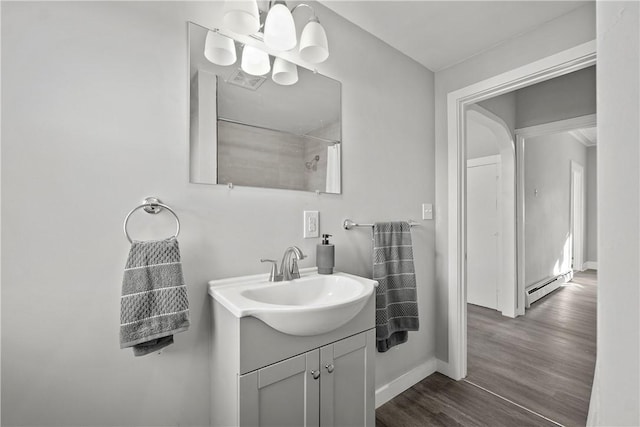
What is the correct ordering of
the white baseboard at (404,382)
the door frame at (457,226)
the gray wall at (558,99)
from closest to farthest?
the white baseboard at (404,382) < the door frame at (457,226) < the gray wall at (558,99)

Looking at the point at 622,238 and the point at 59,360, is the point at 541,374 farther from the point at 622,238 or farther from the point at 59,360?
the point at 59,360

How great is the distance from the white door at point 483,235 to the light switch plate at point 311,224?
111 inches

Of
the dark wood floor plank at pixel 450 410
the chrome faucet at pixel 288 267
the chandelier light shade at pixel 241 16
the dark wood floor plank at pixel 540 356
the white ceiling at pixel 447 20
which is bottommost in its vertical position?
the dark wood floor plank at pixel 450 410

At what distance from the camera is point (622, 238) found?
0.17 meters

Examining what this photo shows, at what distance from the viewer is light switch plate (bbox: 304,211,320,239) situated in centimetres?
147

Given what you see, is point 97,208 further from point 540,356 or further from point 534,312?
point 534,312

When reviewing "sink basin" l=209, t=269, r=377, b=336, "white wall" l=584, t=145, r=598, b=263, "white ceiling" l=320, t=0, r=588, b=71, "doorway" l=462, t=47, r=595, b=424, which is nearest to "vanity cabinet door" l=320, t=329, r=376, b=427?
"sink basin" l=209, t=269, r=377, b=336

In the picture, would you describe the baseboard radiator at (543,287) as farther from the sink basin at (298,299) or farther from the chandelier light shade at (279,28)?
the chandelier light shade at (279,28)

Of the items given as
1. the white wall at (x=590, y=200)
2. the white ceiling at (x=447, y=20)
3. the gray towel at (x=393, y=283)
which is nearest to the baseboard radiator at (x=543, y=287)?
the white wall at (x=590, y=200)

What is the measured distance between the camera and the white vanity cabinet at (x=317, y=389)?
3.13ft

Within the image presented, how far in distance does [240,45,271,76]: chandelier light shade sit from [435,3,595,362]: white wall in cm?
141

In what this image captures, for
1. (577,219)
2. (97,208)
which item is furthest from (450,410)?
(577,219)

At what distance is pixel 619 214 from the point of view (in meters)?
0.17

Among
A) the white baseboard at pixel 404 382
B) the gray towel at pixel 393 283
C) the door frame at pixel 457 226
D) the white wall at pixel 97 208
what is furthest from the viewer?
the door frame at pixel 457 226
